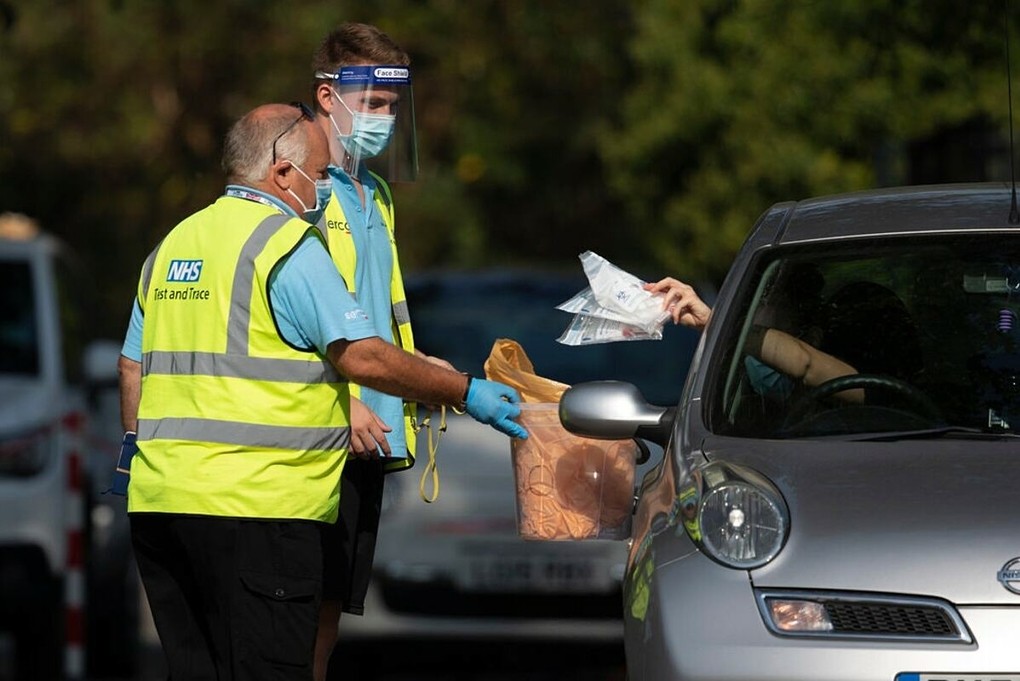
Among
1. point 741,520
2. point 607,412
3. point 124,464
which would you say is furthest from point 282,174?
point 741,520

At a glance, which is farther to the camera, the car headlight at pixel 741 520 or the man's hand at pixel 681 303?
the man's hand at pixel 681 303

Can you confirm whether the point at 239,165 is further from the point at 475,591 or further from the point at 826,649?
the point at 475,591

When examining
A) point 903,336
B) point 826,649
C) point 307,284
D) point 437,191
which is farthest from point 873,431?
point 437,191

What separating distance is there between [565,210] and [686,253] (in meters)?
7.85

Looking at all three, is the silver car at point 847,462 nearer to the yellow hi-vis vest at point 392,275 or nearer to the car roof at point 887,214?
the car roof at point 887,214

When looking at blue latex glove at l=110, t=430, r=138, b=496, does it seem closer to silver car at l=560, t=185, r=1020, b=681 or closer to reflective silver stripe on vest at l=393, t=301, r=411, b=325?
reflective silver stripe on vest at l=393, t=301, r=411, b=325

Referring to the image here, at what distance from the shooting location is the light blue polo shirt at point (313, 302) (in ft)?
17.2

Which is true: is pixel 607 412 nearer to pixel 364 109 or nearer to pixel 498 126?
pixel 364 109

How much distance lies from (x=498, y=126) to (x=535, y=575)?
1828cm

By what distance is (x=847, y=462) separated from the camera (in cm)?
505

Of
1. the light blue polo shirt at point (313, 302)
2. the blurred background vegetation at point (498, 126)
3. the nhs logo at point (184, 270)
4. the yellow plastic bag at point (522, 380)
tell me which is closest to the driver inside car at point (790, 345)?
the yellow plastic bag at point (522, 380)

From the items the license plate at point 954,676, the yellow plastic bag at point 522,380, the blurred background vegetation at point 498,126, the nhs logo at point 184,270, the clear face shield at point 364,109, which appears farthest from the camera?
the blurred background vegetation at point 498,126

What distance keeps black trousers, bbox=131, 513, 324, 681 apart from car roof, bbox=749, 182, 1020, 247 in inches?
57.3

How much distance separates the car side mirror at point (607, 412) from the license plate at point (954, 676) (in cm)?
111
